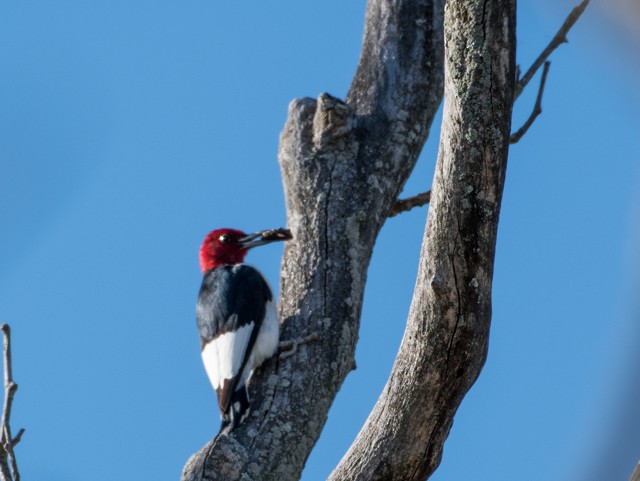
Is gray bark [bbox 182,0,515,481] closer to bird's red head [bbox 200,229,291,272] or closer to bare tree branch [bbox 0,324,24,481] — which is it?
bare tree branch [bbox 0,324,24,481]

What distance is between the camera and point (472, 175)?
2.65m

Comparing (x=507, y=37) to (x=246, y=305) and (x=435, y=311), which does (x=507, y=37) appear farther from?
(x=246, y=305)

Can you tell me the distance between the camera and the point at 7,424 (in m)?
2.25

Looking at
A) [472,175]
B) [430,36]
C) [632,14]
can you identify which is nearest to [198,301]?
[430,36]

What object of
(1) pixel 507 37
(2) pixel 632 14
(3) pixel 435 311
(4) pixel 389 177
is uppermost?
(4) pixel 389 177

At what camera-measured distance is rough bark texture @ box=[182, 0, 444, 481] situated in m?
3.43

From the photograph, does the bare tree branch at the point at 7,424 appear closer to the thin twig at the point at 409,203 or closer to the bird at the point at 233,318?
the bird at the point at 233,318

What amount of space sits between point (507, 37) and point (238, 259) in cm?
316

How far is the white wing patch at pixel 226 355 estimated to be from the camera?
4.16 metres

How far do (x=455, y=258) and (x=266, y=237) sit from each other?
6.59 feet

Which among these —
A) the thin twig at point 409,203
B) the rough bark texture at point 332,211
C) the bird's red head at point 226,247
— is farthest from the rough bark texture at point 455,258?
the bird's red head at point 226,247

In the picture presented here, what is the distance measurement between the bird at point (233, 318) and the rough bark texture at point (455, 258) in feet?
2.73

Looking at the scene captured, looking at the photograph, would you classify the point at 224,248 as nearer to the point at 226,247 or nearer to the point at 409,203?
the point at 226,247

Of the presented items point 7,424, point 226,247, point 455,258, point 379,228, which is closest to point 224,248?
point 226,247
